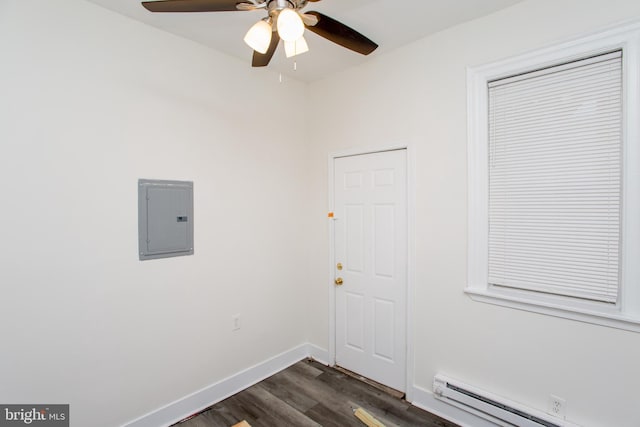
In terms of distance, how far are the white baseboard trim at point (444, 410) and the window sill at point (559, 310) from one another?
2.66 ft

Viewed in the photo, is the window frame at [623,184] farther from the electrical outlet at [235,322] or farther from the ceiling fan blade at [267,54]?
the electrical outlet at [235,322]

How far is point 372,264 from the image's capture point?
276 centimetres

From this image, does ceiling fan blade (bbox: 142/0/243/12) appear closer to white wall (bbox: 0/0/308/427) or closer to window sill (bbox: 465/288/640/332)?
white wall (bbox: 0/0/308/427)

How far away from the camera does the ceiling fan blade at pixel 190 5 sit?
138cm

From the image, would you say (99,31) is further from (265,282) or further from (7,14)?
(265,282)

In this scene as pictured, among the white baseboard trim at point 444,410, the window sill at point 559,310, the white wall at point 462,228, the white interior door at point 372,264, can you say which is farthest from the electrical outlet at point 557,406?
the white interior door at point 372,264

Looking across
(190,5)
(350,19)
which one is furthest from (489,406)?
(190,5)

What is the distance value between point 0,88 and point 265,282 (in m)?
2.19

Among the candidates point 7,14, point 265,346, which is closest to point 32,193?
point 7,14

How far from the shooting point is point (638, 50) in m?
1.60

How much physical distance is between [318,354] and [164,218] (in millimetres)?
2047

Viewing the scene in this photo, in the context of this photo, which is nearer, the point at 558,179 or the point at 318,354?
the point at 558,179

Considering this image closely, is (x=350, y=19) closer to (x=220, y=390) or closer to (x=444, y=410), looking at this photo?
(x=444, y=410)

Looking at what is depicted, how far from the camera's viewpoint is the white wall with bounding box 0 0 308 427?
66.6 inches
